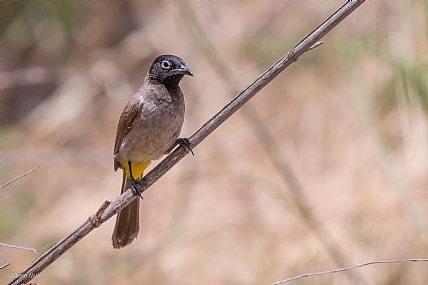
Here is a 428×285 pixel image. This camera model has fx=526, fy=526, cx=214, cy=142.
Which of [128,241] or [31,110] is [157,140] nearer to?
[128,241]

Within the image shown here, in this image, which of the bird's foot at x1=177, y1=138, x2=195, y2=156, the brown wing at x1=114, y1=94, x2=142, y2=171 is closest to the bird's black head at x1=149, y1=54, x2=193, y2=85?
the brown wing at x1=114, y1=94, x2=142, y2=171

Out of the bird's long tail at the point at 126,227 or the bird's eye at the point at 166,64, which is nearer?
the bird's long tail at the point at 126,227

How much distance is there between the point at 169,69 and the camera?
10.6 ft

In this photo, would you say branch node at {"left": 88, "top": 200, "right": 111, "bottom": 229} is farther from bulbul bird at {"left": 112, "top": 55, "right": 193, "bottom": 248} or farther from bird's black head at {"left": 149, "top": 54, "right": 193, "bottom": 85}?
bird's black head at {"left": 149, "top": 54, "right": 193, "bottom": 85}

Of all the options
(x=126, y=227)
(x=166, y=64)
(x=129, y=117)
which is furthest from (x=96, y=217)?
(x=166, y=64)

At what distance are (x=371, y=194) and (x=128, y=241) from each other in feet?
12.2

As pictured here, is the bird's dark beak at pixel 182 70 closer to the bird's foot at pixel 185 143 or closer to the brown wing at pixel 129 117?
the brown wing at pixel 129 117

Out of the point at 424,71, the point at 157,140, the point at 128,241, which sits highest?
the point at 157,140

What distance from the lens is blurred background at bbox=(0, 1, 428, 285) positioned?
5.11 metres

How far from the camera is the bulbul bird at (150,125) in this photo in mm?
3090

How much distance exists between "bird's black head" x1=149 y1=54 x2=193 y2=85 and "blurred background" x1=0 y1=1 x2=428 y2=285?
1.50 metres

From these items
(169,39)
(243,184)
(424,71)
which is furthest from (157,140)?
(169,39)

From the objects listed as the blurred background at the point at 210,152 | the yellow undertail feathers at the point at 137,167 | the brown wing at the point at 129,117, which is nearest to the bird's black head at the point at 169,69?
the brown wing at the point at 129,117

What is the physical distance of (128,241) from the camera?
2.97 metres
